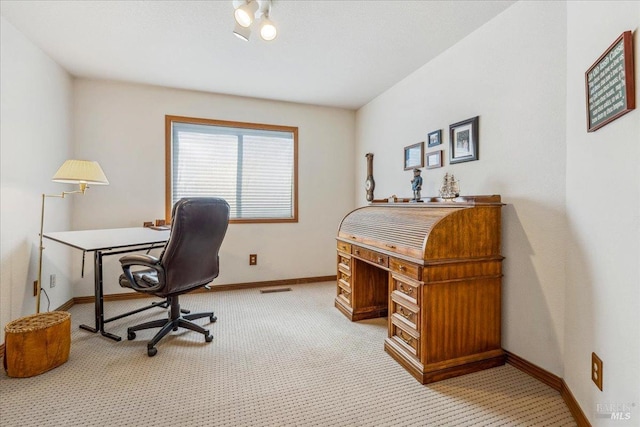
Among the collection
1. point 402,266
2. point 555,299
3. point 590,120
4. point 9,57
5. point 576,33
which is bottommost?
point 555,299

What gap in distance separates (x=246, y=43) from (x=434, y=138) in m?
1.82

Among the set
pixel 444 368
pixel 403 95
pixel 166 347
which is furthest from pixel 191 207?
pixel 403 95

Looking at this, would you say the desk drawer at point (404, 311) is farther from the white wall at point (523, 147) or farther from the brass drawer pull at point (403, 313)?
the white wall at point (523, 147)

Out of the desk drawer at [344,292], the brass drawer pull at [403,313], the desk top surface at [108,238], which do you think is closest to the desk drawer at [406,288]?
the brass drawer pull at [403,313]

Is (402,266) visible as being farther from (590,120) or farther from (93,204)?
(93,204)

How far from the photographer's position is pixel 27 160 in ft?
7.81

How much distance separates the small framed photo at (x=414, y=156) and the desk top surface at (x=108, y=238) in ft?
7.89

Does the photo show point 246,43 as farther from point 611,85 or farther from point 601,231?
point 601,231

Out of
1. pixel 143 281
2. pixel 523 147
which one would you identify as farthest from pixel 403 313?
pixel 143 281

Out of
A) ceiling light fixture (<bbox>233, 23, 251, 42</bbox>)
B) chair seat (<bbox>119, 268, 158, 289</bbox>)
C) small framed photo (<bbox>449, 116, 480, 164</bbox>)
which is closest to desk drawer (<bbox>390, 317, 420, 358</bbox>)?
small framed photo (<bbox>449, 116, 480, 164</bbox>)

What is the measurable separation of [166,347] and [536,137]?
9.62 ft

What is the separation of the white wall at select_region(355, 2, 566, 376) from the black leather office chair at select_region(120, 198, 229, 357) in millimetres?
2012

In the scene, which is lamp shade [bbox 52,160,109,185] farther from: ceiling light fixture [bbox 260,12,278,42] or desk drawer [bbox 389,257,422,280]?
desk drawer [bbox 389,257,422,280]

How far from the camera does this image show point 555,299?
175 cm
